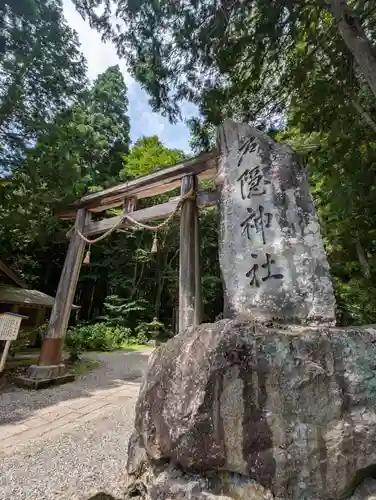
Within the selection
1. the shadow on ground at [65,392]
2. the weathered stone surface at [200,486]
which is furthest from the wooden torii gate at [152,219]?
the weathered stone surface at [200,486]

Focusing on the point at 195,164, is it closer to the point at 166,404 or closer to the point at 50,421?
the point at 166,404

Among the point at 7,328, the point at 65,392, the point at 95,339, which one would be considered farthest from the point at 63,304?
the point at 95,339

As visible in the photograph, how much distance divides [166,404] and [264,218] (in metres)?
1.90

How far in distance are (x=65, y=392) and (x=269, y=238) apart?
4395 mm

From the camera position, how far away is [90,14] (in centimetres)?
494

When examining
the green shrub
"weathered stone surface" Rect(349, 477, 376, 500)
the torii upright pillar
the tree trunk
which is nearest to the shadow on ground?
the torii upright pillar

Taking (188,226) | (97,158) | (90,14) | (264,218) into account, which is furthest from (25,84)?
(97,158)

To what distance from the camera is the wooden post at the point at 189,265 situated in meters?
4.01

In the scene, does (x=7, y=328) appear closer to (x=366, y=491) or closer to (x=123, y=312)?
(x=366, y=491)

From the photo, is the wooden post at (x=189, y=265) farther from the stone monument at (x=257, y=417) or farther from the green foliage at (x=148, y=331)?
→ the green foliage at (x=148, y=331)

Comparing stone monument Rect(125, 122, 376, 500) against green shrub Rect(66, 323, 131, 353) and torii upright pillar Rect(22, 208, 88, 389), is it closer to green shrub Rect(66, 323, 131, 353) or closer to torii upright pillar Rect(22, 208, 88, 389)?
torii upright pillar Rect(22, 208, 88, 389)

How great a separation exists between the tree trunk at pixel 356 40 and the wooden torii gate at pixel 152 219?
225cm

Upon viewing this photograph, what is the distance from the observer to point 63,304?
214 inches

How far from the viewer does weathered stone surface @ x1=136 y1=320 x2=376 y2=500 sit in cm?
150
